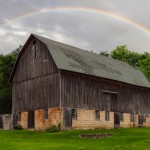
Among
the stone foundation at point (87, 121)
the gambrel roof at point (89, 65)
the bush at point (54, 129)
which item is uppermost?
the gambrel roof at point (89, 65)

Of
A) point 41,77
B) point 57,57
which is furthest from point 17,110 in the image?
point 57,57

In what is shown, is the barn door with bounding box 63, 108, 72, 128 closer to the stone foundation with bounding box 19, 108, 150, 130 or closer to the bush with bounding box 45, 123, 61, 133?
the stone foundation with bounding box 19, 108, 150, 130

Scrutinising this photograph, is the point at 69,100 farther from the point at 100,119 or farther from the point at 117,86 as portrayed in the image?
the point at 117,86

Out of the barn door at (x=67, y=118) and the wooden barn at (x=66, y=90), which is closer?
the barn door at (x=67, y=118)

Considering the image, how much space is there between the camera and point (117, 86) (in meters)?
51.0

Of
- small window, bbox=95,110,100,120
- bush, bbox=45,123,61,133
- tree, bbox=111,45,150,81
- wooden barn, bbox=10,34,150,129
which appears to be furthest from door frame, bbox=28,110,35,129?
tree, bbox=111,45,150,81

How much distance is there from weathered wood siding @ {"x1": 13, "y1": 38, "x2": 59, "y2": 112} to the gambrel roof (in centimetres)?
109

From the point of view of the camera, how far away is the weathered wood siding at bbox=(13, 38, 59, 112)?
142 ft

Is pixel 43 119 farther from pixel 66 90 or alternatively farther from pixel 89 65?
pixel 89 65

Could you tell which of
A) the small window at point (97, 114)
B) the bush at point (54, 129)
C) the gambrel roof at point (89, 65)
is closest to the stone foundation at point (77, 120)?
the small window at point (97, 114)

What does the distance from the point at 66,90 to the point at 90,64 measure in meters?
7.00

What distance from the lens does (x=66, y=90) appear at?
140ft

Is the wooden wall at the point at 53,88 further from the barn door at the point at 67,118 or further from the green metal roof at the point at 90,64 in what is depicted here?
the green metal roof at the point at 90,64

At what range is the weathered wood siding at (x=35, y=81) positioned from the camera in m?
43.3
